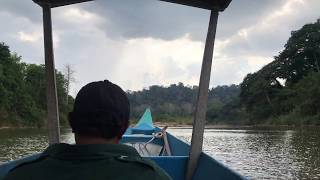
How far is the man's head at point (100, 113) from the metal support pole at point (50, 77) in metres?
2.49

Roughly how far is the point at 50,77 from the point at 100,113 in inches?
101

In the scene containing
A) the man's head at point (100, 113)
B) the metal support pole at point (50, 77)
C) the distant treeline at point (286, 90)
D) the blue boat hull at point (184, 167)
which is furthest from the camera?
the distant treeline at point (286, 90)

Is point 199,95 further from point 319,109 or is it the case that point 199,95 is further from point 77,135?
point 319,109

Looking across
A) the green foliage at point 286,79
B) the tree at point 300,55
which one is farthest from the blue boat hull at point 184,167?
the tree at point 300,55

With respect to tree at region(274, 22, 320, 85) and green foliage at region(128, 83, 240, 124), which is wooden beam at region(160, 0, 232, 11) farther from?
green foliage at region(128, 83, 240, 124)

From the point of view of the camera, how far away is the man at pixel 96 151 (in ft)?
4.44

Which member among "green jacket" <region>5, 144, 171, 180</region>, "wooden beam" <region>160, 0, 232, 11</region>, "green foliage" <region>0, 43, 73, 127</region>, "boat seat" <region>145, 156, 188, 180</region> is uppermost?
"green foliage" <region>0, 43, 73, 127</region>

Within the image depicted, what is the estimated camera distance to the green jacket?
4.41 ft

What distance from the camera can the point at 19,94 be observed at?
5009cm

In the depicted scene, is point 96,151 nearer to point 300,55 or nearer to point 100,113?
point 100,113

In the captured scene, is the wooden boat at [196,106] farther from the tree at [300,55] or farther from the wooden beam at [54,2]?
the tree at [300,55]

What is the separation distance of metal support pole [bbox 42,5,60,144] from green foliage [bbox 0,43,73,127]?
40.8 meters

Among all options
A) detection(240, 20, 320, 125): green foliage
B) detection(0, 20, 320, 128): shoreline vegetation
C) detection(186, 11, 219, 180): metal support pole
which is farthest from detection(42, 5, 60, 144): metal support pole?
detection(240, 20, 320, 125): green foliage

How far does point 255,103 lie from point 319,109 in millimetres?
15973
